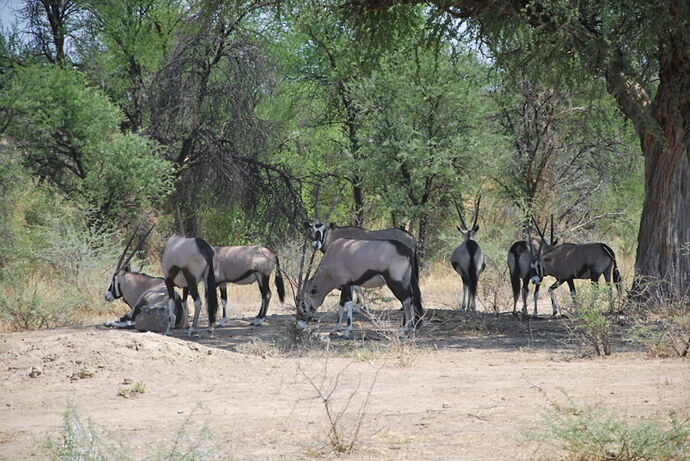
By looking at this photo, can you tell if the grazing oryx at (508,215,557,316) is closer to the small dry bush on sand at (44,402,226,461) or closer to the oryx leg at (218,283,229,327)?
the oryx leg at (218,283,229,327)

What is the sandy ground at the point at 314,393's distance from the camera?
6.36 m

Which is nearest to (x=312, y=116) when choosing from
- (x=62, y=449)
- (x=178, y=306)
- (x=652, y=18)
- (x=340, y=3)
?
(x=340, y=3)

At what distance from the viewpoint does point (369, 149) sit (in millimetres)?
21500

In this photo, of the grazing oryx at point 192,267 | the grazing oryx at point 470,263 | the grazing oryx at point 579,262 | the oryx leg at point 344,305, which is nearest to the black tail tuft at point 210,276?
the grazing oryx at point 192,267

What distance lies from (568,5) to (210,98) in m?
11.8

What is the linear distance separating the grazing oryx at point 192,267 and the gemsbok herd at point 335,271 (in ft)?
0.05

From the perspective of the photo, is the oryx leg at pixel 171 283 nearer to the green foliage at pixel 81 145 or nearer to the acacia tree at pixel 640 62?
the acacia tree at pixel 640 62

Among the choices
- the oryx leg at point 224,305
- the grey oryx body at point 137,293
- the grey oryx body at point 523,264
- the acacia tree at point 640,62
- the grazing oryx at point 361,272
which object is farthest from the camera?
the grey oryx body at point 523,264

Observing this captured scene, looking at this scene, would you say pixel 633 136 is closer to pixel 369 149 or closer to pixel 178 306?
pixel 369 149

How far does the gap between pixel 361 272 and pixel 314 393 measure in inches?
201

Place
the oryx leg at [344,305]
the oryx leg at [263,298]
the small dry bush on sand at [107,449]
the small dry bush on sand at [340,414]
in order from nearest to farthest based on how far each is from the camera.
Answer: the small dry bush on sand at [107,449] → the small dry bush on sand at [340,414] → the oryx leg at [344,305] → the oryx leg at [263,298]

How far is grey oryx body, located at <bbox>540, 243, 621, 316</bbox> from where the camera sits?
15758mm

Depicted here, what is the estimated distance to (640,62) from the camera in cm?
1474

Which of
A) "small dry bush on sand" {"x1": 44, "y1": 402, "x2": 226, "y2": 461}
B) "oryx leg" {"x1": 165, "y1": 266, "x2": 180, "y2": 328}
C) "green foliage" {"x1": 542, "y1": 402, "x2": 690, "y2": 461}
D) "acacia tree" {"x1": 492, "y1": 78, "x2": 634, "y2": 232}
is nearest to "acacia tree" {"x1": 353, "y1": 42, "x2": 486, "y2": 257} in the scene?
"acacia tree" {"x1": 492, "y1": 78, "x2": 634, "y2": 232}
